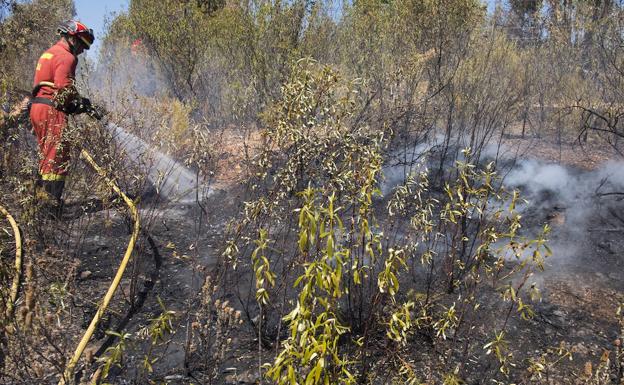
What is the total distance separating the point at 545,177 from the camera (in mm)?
6684

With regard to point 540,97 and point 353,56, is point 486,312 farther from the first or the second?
point 540,97

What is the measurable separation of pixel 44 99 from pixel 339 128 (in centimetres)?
313

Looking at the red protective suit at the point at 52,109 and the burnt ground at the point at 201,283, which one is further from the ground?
the red protective suit at the point at 52,109

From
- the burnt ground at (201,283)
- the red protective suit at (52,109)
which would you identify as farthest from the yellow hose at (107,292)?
the red protective suit at (52,109)

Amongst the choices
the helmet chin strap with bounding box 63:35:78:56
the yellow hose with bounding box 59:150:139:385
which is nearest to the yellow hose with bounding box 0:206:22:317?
the yellow hose with bounding box 59:150:139:385

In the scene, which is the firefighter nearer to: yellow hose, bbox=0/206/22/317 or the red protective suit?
the red protective suit

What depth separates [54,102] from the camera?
3998 mm

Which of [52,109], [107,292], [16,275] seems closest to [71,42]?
[52,109]

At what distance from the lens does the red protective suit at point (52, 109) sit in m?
4.06

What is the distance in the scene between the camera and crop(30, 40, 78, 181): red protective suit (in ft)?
13.3

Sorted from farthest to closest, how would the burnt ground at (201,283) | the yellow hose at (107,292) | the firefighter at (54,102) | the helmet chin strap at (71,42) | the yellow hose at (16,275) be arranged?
1. the helmet chin strap at (71,42)
2. the firefighter at (54,102)
3. the burnt ground at (201,283)
4. the yellow hose at (107,292)
5. the yellow hose at (16,275)

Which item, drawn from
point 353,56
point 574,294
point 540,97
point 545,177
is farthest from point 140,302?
point 540,97

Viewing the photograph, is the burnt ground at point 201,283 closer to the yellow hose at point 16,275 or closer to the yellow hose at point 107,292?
the yellow hose at point 107,292

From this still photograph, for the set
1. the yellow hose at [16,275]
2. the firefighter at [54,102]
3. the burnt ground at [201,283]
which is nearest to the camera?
the yellow hose at [16,275]
